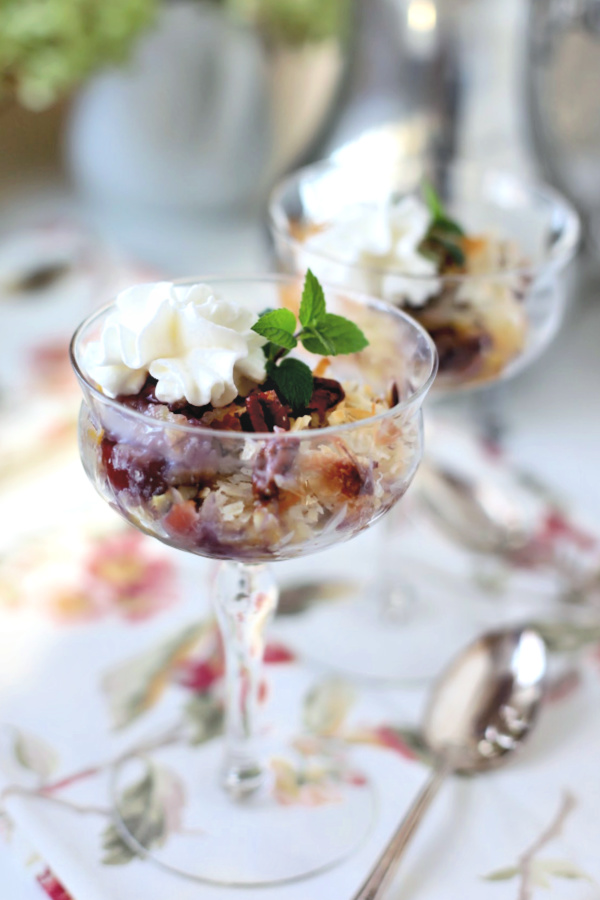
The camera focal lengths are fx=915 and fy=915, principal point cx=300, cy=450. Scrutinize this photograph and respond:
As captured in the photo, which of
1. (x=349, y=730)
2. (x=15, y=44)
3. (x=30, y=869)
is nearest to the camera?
(x=30, y=869)

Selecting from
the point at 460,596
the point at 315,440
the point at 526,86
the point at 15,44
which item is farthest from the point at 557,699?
the point at 15,44

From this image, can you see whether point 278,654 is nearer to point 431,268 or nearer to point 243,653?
point 243,653

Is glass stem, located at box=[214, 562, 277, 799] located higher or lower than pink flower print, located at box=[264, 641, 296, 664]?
higher

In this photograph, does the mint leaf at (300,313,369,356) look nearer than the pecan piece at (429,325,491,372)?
Yes

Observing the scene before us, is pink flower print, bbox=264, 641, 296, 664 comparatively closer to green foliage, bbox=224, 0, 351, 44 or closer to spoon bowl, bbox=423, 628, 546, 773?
spoon bowl, bbox=423, 628, 546, 773

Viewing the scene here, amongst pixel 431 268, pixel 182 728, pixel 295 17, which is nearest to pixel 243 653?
pixel 182 728

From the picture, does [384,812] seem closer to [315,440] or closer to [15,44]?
[315,440]

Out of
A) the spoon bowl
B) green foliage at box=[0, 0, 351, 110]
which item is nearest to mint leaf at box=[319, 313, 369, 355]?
the spoon bowl

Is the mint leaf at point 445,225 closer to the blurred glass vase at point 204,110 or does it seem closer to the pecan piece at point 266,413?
the pecan piece at point 266,413
